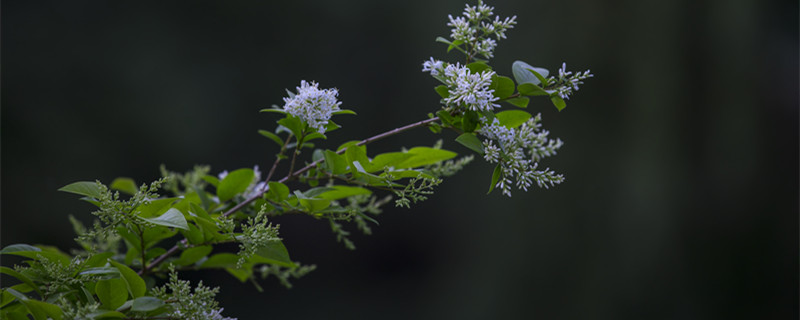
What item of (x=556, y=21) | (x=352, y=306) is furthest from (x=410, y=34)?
(x=352, y=306)

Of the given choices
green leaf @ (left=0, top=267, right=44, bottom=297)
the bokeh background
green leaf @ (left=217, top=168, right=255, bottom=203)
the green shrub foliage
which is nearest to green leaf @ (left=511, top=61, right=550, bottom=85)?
the green shrub foliage

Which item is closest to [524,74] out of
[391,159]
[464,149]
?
[391,159]

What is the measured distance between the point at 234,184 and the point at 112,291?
15 cm

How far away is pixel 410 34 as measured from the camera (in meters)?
1.54

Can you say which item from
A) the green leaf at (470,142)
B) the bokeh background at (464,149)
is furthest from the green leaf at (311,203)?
the bokeh background at (464,149)

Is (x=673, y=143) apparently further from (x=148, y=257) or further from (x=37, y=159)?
(x=37, y=159)

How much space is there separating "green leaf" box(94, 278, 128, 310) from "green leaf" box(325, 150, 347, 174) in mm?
160

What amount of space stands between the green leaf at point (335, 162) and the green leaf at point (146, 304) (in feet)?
0.50

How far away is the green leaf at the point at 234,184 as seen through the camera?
45 centimetres

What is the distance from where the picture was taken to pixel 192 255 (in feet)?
1.47

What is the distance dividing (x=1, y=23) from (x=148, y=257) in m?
1.23

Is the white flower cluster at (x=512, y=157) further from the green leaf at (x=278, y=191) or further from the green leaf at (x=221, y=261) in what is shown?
the green leaf at (x=221, y=261)

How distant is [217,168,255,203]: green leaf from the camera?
17.7 inches

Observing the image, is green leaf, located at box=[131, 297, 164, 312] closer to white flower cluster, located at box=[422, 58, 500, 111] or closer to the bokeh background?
white flower cluster, located at box=[422, 58, 500, 111]
